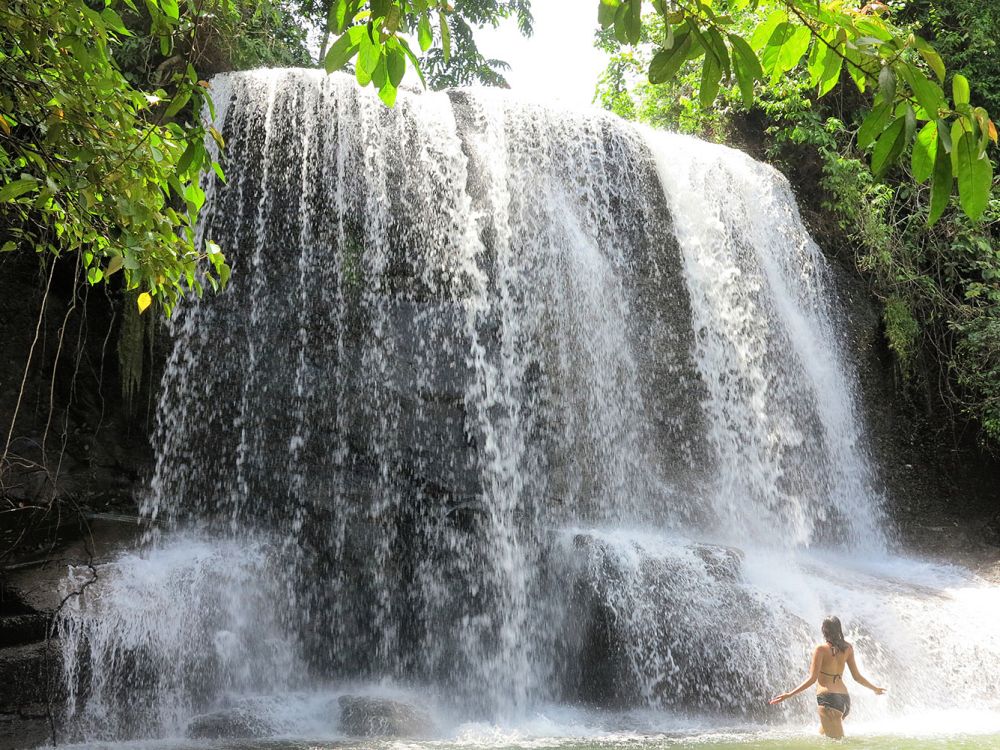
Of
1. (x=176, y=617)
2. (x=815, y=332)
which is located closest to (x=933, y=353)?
(x=815, y=332)

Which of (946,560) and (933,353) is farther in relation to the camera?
(933,353)

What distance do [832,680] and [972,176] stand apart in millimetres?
4718

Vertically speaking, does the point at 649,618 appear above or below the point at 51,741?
above

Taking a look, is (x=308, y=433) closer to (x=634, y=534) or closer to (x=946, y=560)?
(x=634, y=534)

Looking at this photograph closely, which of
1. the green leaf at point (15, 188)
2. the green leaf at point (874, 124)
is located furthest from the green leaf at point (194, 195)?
the green leaf at point (874, 124)

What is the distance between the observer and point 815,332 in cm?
1074

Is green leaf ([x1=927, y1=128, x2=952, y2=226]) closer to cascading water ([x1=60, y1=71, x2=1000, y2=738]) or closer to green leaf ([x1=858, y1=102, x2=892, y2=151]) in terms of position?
green leaf ([x1=858, y1=102, x2=892, y2=151])

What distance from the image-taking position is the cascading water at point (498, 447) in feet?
22.8

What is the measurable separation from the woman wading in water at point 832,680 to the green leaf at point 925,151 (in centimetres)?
462

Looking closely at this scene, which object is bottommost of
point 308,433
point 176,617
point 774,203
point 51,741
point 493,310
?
point 51,741

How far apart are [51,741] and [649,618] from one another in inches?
184

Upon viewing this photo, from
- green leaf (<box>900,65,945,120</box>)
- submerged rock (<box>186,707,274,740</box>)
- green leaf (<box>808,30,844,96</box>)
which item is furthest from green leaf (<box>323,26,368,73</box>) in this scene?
submerged rock (<box>186,707,274,740</box>)

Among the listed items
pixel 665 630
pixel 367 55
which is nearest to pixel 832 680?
pixel 665 630

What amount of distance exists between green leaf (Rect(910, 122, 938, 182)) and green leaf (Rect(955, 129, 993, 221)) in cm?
5
